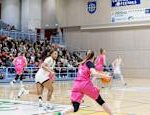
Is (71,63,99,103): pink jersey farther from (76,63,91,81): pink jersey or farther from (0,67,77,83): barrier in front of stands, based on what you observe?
(0,67,77,83): barrier in front of stands

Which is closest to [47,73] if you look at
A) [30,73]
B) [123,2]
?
[30,73]

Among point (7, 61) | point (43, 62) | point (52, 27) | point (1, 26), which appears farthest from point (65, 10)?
point (43, 62)

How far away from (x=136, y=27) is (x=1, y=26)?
12253 millimetres

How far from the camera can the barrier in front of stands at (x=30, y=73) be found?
25.5m

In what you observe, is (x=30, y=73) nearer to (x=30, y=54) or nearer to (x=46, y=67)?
(x=30, y=54)

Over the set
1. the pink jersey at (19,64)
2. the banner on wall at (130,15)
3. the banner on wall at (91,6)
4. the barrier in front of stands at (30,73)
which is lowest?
the barrier in front of stands at (30,73)

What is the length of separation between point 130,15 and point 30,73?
12.7 m

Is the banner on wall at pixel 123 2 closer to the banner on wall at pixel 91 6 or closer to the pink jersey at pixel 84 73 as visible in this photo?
the banner on wall at pixel 91 6

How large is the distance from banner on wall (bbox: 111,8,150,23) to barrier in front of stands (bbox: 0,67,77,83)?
8240 mm

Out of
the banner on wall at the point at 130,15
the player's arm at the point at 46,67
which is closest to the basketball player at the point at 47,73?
the player's arm at the point at 46,67

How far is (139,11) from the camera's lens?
34.8 meters

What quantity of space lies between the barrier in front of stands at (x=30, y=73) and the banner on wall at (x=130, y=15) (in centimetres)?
824

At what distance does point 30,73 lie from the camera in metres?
26.8

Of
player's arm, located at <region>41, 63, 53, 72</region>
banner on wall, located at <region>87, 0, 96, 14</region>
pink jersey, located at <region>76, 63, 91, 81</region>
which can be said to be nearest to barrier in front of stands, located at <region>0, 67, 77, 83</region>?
banner on wall, located at <region>87, 0, 96, 14</region>
